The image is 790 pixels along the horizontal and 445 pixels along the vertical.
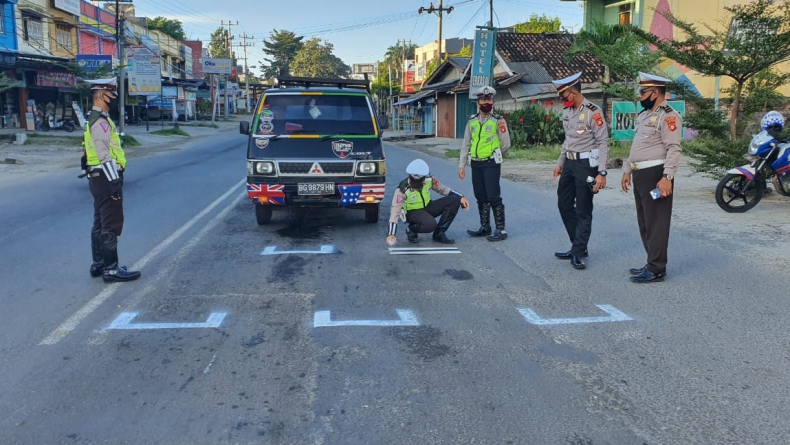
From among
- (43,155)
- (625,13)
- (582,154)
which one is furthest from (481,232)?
(625,13)

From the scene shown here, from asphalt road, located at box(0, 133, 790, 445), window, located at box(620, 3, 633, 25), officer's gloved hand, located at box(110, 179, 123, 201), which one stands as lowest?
asphalt road, located at box(0, 133, 790, 445)

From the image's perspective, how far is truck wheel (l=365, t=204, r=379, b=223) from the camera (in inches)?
352

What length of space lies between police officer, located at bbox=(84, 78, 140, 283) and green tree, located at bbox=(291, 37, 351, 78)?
98.2m

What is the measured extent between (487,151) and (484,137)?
0.56 feet

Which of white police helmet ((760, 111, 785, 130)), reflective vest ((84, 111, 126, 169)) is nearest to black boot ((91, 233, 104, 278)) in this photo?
reflective vest ((84, 111, 126, 169))

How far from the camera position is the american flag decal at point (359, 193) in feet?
27.5

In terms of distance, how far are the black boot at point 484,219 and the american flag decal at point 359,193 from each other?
1.29 m

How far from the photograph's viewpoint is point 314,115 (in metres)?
9.06

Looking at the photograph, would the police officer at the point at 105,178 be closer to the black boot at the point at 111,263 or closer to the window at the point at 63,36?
the black boot at the point at 111,263

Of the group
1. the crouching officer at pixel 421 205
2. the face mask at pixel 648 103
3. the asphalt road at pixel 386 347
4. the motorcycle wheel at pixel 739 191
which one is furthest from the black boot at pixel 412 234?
the motorcycle wheel at pixel 739 191

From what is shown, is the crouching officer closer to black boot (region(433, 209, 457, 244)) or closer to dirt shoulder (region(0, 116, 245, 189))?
black boot (region(433, 209, 457, 244))

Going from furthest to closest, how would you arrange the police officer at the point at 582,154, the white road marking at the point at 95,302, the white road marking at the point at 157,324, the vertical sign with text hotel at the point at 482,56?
the vertical sign with text hotel at the point at 482,56 < the police officer at the point at 582,154 < the white road marking at the point at 157,324 < the white road marking at the point at 95,302

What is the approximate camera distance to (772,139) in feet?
31.0

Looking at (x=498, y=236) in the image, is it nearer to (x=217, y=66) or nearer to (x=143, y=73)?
(x=143, y=73)
